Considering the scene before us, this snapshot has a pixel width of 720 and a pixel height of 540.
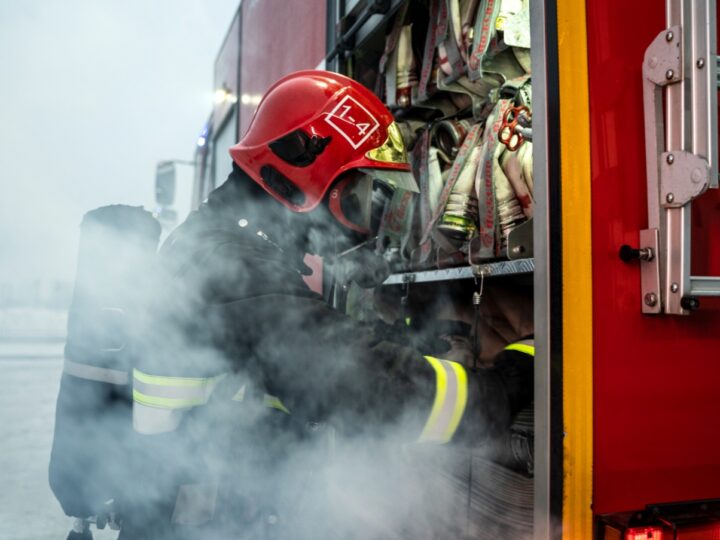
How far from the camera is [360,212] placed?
1825 millimetres

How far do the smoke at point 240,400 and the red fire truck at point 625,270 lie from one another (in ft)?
1.14

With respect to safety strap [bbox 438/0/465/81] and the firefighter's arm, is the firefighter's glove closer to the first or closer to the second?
the firefighter's arm

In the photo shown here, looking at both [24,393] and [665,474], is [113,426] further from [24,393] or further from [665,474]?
[24,393]

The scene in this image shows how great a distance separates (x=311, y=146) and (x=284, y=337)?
68cm

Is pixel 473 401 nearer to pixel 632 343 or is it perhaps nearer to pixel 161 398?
pixel 632 343

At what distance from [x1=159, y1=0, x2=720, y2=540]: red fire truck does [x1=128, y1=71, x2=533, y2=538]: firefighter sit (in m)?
0.29

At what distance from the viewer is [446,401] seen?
1294 mm

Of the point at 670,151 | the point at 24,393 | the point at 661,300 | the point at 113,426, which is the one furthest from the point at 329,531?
the point at 24,393

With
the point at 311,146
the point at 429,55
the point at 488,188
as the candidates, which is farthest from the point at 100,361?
the point at 429,55

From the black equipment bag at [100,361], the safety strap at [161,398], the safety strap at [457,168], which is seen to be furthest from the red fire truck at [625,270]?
the black equipment bag at [100,361]

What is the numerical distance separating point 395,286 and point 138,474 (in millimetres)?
1389

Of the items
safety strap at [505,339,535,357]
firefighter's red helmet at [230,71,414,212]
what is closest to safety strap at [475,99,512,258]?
firefighter's red helmet at [230,71,414,212]

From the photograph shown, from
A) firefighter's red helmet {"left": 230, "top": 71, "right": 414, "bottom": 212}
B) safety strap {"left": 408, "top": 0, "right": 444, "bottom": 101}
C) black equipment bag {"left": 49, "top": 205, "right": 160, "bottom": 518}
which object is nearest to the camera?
black equipment bag {"left": 49, "top": 205, "right": 160, "bottom": 518}

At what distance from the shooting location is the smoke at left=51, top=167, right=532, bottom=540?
131cm
